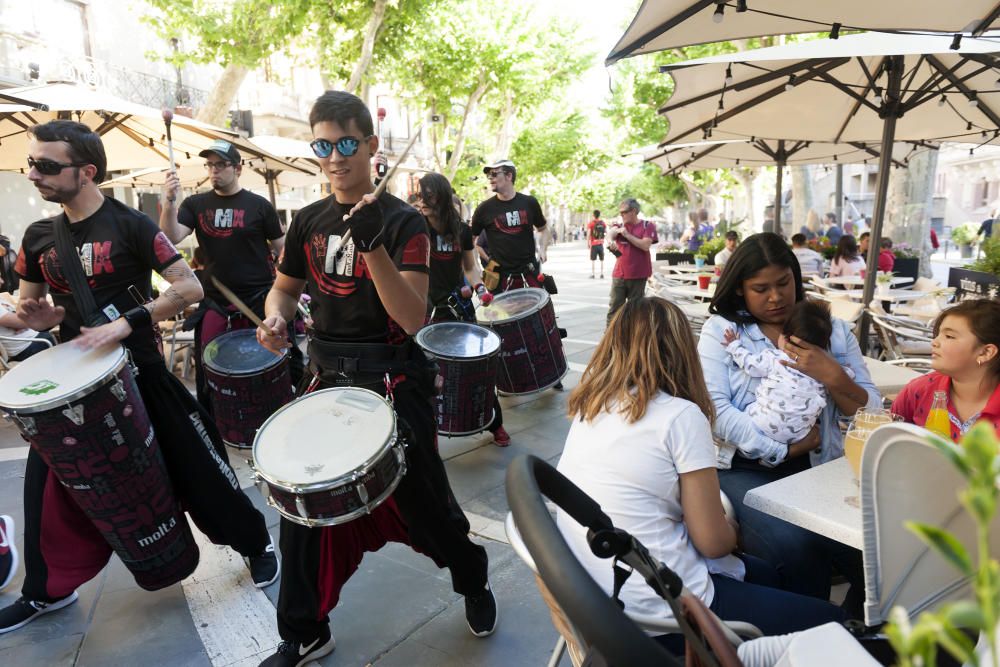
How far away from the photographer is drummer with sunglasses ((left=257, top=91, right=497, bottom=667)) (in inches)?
94.7

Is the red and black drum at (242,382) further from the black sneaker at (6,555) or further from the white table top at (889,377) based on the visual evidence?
the white table top at (889,377)

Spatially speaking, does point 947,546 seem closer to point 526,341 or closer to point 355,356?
point 355,356

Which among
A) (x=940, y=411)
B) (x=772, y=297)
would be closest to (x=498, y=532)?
(x=772, y=297)

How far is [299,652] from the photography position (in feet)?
8.40

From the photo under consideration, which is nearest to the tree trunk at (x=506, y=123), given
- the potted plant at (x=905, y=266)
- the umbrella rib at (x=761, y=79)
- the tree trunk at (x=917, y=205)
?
the tree trunk at (x=917, y=205)

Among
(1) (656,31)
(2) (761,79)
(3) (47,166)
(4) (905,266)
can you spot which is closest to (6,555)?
(3) (47,166)

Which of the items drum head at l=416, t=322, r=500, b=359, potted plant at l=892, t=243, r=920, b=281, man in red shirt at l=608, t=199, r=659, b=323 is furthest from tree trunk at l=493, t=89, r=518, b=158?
drum head at l=416, t=322, r=500, b=359

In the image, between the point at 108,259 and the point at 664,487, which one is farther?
the point at 108,259

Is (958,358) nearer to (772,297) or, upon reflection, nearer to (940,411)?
(940,411)

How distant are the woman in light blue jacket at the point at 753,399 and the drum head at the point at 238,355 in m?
2.70

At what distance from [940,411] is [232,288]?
13.6 ft

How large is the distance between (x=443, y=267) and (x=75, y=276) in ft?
9.03

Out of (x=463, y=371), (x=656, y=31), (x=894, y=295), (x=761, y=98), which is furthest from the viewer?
(x=894, y=295)

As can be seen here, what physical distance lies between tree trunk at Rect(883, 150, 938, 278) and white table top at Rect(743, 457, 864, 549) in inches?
514
